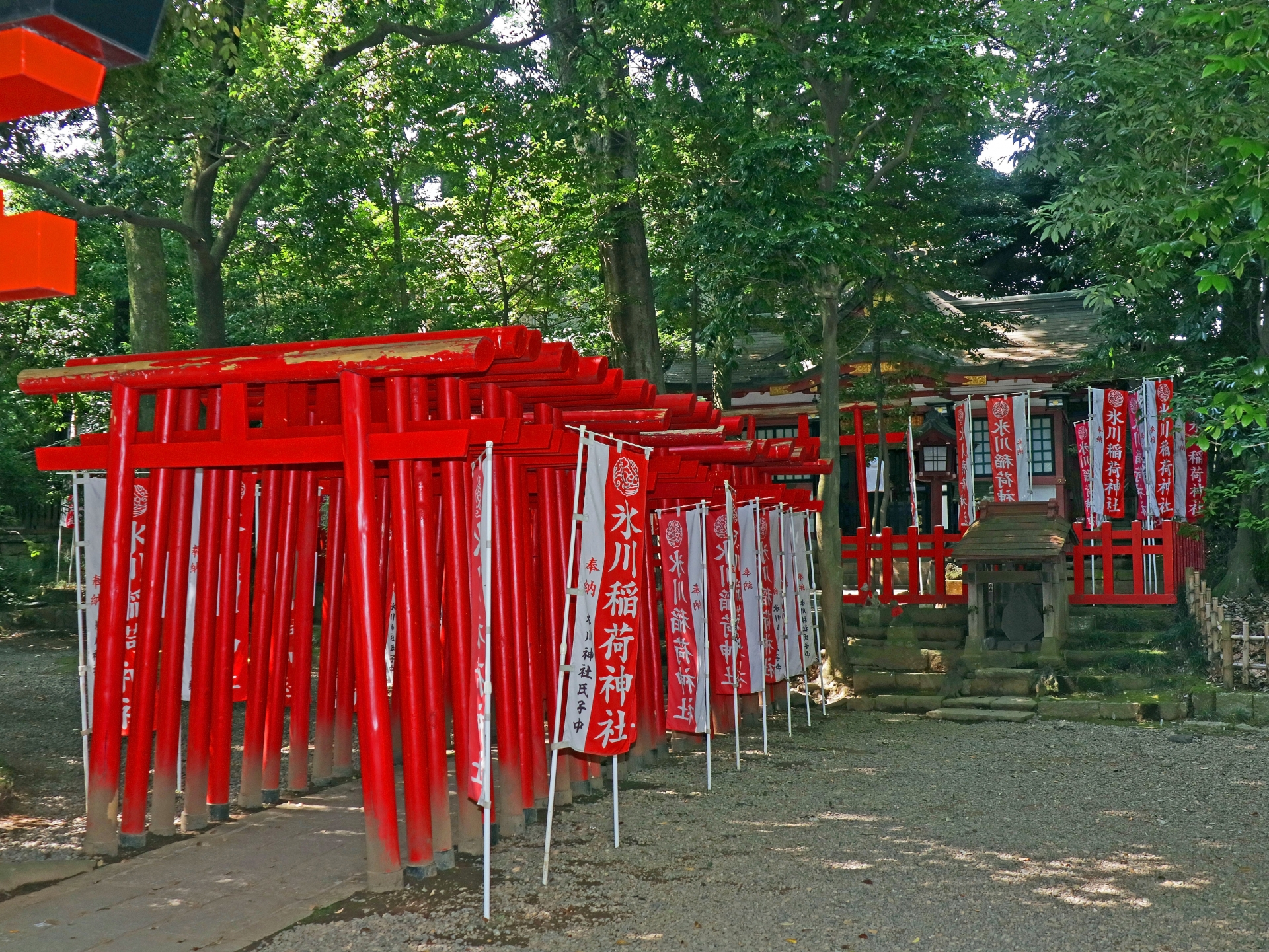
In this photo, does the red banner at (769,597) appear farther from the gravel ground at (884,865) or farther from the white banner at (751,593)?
the gravel ground at (884,865)

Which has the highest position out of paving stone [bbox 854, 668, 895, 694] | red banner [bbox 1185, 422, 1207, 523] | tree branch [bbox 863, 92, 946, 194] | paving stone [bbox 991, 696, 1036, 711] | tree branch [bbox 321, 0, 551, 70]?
tree branch [bbox 321, 0, 551, 70]

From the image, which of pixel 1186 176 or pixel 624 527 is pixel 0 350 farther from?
pixel 1186 176

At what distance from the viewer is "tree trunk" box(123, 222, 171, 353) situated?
11.6 m

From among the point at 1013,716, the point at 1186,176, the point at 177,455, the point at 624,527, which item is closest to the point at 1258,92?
the point at 1186,176

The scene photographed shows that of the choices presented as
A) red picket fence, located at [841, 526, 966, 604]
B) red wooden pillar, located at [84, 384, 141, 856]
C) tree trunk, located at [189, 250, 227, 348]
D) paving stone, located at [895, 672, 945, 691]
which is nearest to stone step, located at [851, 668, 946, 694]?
paving stone, located at [895, 672, 945, 691]

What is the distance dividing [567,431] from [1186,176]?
4974 mm

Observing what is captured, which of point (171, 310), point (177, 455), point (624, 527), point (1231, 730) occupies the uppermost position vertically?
point (171, 310)

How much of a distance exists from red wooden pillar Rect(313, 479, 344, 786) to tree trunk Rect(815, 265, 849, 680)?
642 cm

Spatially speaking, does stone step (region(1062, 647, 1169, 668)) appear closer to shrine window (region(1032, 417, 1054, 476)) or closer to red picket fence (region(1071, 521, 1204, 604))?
red picket fence (region(1071, 521, 1204, 604))

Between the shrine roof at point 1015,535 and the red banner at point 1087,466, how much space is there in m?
0.78

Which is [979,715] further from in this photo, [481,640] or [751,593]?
[481,640]

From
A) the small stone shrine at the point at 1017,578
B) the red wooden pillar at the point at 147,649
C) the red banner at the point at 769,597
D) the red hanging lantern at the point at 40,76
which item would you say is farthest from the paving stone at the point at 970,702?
the red hanging lantern at the point at 40,76

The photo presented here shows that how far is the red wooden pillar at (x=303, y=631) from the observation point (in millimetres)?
8477

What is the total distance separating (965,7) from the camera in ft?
43.0
